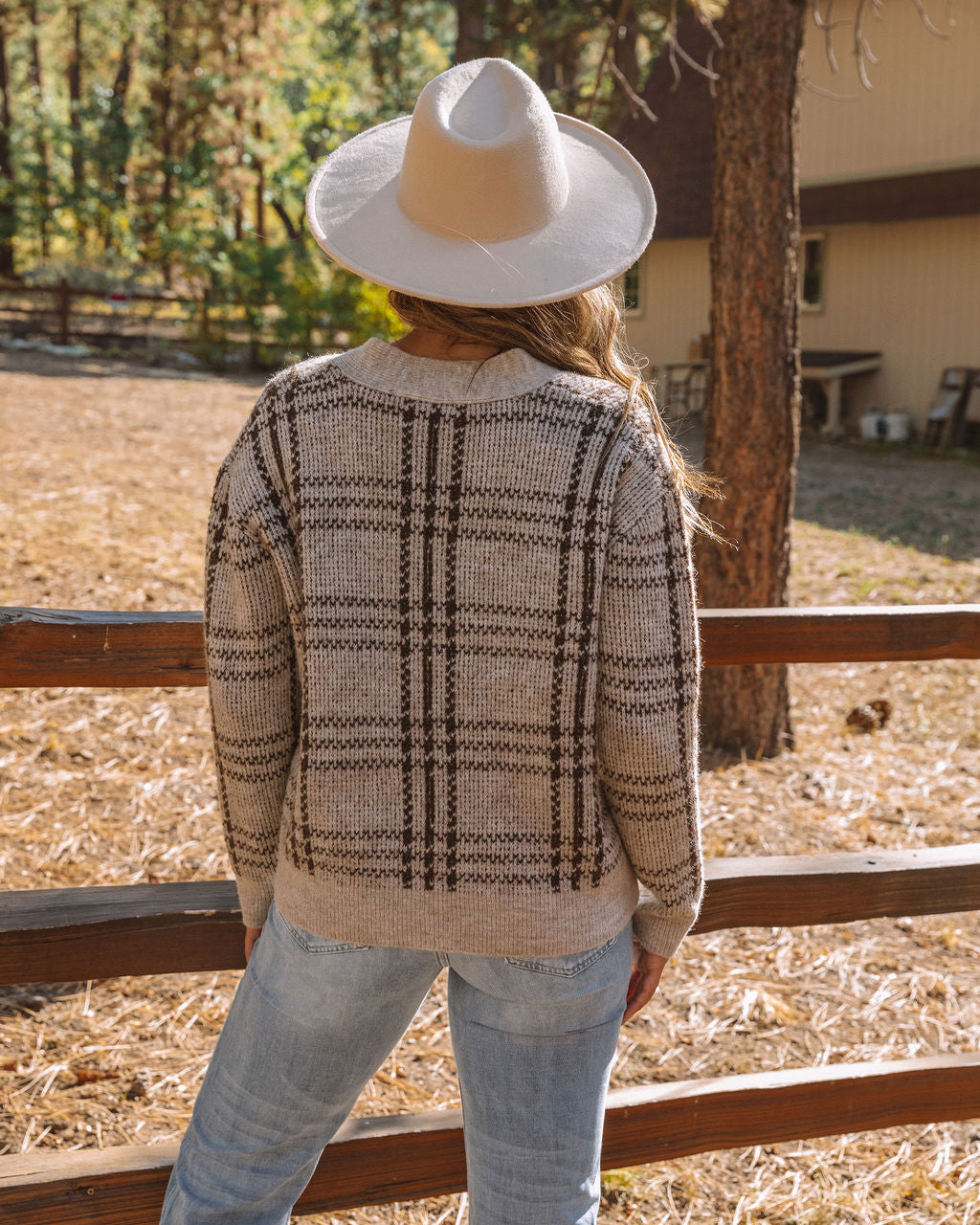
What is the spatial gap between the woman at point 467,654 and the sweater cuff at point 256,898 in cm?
11

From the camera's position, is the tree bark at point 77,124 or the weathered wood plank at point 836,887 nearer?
the weathered wood plank at point 836,887

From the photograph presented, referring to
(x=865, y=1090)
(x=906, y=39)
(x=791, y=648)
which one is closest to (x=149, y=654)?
(x=791, y=648)

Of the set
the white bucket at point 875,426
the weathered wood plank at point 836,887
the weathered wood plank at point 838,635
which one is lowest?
the white bucket at point 875,426

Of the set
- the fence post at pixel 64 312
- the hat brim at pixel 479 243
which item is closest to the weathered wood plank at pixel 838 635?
the hat brim at pixel 479 243

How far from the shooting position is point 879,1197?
2.72 metres

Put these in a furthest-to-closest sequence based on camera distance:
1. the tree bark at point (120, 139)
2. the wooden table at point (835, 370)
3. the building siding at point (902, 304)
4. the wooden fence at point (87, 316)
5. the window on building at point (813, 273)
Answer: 1. the tree bark at point (120, 139)
2. the wooden fence at point (87, 316)
3. the window on building at point (813, 273)
4. the wooden table at point (835, 370)
5. the building siding at point (902, 304)

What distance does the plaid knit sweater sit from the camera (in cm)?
139

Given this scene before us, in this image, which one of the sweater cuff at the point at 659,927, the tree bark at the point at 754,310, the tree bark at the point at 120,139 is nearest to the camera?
the sweater cuff at the point at 659,927

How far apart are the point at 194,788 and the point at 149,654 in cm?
250

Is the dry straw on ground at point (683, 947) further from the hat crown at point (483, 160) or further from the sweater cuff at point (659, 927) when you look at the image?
the hat crown at point (483, 160)

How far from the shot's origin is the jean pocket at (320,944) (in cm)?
146

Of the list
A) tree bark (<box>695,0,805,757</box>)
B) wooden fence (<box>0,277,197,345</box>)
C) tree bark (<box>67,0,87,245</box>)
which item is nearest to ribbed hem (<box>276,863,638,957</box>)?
tree bark (<box>695,0,805,757</box>)

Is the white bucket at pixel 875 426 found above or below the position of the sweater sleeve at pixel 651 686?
below

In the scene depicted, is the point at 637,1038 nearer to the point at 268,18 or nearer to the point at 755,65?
the point at 755,65
